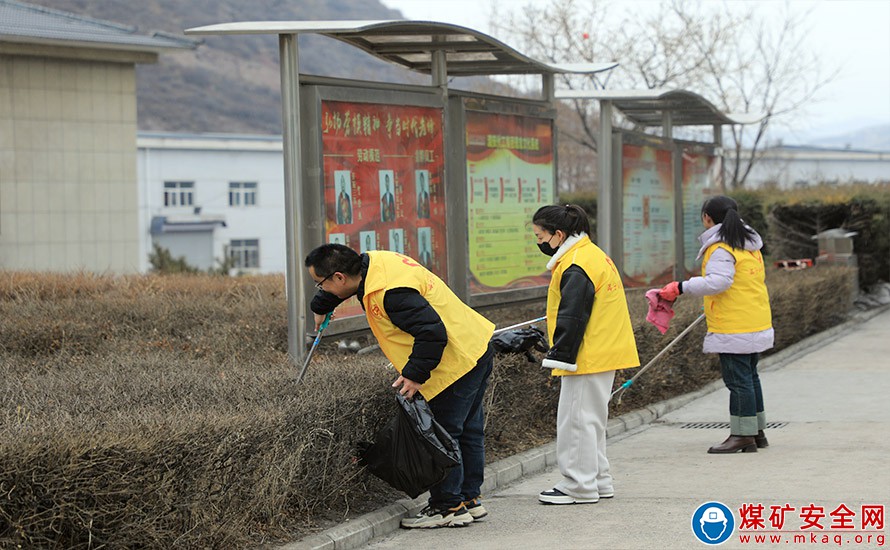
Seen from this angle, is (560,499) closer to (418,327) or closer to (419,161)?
Answer: (418,327)

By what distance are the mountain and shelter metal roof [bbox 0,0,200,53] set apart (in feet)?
208

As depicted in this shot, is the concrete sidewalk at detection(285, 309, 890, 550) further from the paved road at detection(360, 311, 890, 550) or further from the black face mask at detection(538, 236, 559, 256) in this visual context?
the black face mask at detection(538, 236, 559, 256)

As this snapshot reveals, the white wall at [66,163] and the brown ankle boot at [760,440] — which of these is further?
the white wall at [66,163]

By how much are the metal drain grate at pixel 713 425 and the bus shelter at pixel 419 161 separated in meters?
2.17

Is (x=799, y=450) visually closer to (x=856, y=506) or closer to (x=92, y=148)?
(x=856, y=506)

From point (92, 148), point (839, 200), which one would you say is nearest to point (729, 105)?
point (839, 200)

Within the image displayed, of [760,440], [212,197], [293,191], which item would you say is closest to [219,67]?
[212,197]

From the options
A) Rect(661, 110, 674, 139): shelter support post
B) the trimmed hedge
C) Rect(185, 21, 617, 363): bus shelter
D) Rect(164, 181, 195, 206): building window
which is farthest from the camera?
Rect(164, 181, 195, 206): building window

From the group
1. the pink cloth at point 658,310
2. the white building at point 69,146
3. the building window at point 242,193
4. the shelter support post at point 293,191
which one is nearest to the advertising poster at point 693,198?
the pink cloth at point 658,310

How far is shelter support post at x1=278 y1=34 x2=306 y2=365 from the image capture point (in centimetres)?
737

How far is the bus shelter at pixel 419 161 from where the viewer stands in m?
7.46

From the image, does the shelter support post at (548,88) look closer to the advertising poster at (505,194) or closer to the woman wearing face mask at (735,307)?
the advertising poster at (505,194)

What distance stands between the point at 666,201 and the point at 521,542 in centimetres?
978

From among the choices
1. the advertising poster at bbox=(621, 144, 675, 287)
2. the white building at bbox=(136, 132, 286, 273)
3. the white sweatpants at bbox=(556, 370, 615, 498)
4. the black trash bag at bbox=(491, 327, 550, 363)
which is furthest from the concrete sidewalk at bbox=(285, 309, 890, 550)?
the white building at bbox=(136, 132, 286, 273)
